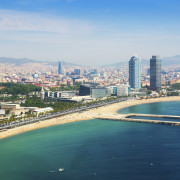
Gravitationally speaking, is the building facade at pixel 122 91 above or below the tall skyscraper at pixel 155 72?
below

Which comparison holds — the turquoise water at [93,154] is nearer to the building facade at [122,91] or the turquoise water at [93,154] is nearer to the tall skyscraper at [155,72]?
the building facade at [122,91]

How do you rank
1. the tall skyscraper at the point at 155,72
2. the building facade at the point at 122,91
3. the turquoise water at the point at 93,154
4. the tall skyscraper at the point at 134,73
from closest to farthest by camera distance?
the turquoise water at the point at 93,154 → the building facade at the point at 122,91 → the tall skyscraper at the point at 155,72 → the tall skyscraper at the point at 134,73

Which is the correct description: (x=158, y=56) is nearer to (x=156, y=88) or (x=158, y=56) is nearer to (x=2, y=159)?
(x=156, y=88)

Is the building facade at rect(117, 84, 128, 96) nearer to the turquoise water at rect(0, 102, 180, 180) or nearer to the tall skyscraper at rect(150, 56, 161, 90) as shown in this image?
the tall skyscraper at rect(150, 56, 161, 90)

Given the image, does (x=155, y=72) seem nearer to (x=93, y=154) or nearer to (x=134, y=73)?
(x=134, y=73)

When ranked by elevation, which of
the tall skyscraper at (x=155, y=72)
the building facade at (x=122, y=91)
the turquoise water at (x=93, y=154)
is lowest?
the turquoise water at (x=93, y=154)

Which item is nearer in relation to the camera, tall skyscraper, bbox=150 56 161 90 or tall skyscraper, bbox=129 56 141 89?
tall skyscraper, bbox=150 56 161 90

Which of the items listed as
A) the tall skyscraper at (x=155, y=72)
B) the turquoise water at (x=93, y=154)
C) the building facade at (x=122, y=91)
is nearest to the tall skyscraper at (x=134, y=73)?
the tall skyscraper at (x=155, y=72)

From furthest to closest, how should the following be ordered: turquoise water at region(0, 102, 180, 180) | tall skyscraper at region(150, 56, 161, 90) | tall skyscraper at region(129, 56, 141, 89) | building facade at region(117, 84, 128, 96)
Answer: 1. tall skyscraper at region(129, 56, 141, 89)
2. tall skyscraper at region(150, 56, 161, 90)
3. building facade at region(117, 84, 128, 96)
4. turquoise water at region(0, 102, 180, 180)

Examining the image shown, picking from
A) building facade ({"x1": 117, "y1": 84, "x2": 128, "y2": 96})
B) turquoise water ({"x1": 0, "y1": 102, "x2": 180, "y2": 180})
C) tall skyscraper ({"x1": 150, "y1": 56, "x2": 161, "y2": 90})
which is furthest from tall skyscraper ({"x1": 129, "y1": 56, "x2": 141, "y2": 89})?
turquoise water ({"x1": 0, "y1": 102, "x2": 180, "y2": 180})
